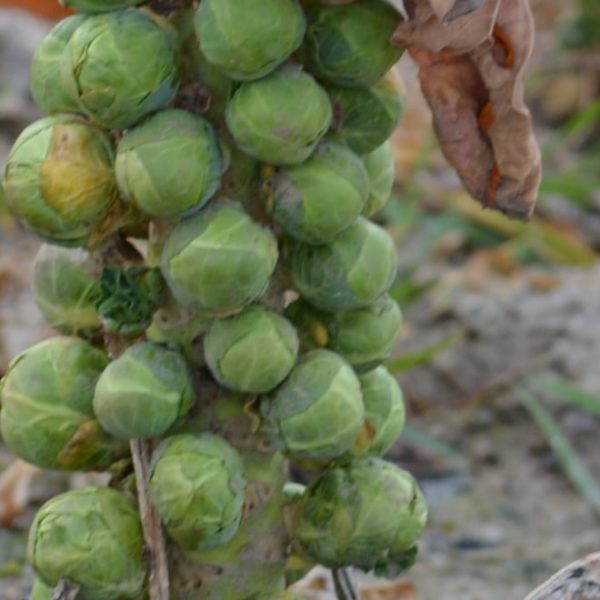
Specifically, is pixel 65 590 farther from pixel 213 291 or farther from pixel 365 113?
pixel 365 113

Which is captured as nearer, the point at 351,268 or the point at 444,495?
the point at 351,268

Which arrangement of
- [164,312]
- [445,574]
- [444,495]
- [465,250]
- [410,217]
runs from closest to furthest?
[164,312], [445,574], [444,495], [410,217], [465,250]

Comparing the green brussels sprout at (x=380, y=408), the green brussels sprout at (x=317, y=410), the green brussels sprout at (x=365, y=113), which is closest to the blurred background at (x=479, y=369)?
the green brussels sprout at (x=380, y=408)

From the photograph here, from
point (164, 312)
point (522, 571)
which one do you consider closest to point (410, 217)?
point (522, 571)

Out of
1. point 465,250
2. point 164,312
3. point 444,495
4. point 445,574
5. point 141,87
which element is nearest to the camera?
point 141,87

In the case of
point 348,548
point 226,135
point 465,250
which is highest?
point 226,135

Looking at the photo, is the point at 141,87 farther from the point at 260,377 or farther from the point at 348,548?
the point at 348,548
